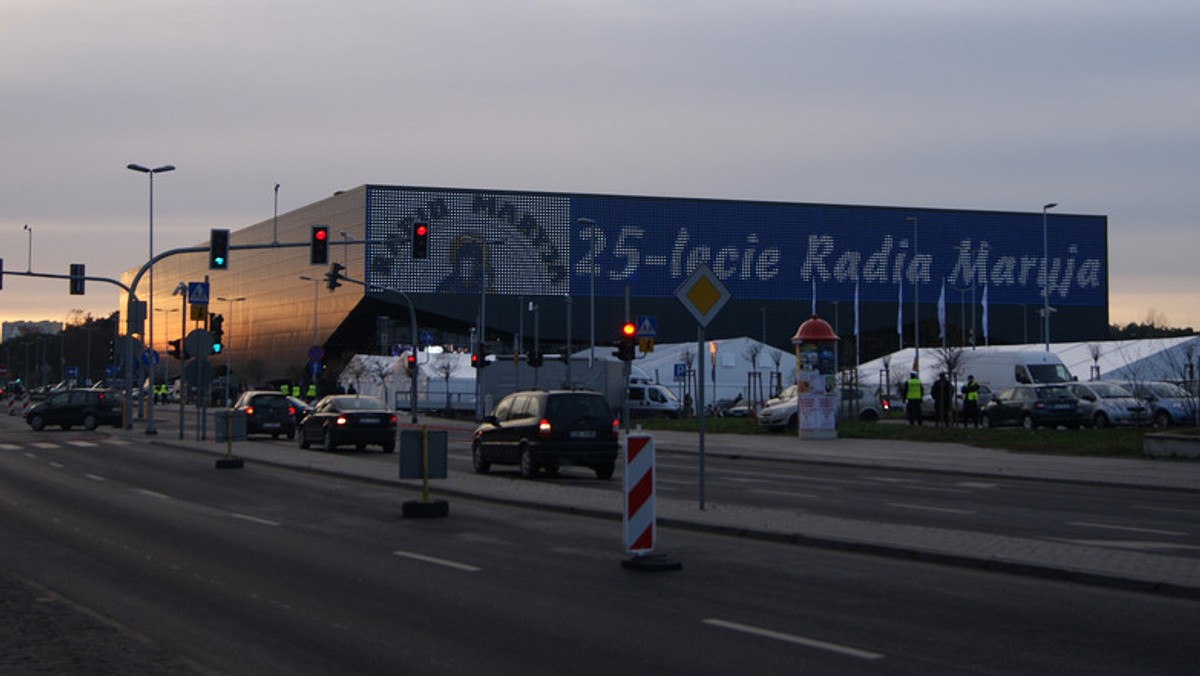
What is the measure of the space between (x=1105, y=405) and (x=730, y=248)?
68.6m

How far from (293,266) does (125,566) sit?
11044cm

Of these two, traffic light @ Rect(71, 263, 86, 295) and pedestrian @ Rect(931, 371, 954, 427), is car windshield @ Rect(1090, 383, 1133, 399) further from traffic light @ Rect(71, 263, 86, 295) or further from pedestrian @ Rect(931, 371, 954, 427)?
traffic light @ Rect(71, 263, 86, 295)

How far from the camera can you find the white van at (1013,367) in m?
60.2

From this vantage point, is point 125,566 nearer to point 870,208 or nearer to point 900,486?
point 900,486

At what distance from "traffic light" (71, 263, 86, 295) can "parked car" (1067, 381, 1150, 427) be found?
3754cm

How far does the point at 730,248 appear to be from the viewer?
373ft

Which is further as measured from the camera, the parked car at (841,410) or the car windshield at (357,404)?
the parked car at (841,410)

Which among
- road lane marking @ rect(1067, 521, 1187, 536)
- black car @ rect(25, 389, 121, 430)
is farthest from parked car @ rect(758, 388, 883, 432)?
road lane marking @ rect(1067, 521, 1187, 536)

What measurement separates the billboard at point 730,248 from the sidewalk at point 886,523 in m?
67.8

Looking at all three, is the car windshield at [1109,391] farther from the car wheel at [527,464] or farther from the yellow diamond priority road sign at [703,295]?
the yellow diamond priority road sign at [703,295]

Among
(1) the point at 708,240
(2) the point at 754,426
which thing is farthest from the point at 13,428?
(1) the point at 708,240

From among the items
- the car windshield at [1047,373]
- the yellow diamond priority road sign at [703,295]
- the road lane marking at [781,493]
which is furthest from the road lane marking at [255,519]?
the car windshield at [1047,373]

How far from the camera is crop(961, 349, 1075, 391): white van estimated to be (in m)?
60.2

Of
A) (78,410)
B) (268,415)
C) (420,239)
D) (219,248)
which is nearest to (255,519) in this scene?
(420,239)
